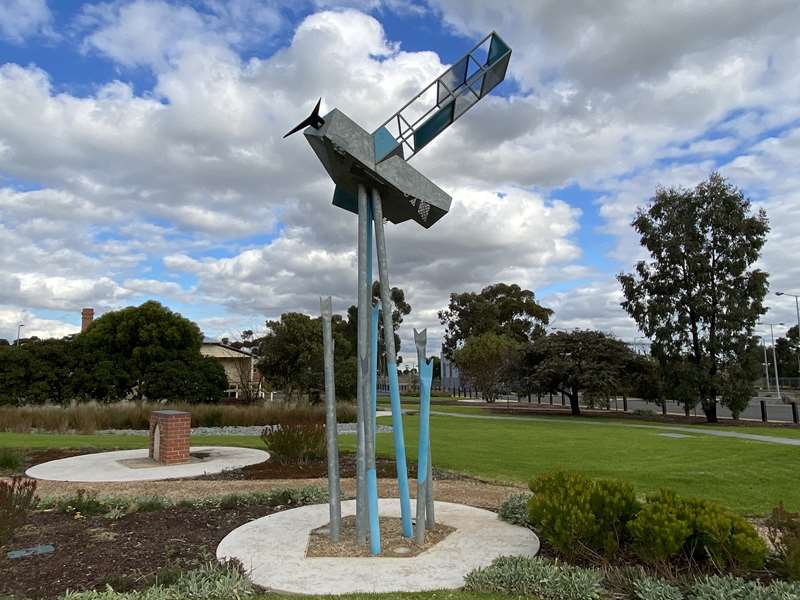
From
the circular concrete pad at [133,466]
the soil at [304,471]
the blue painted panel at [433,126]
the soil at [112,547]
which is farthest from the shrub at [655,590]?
the circular concrete pad at [133,466]

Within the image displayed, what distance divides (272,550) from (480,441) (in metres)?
10.7

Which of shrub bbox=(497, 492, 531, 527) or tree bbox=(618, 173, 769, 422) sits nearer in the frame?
shrub bbox=(497, 492, 531, 527)

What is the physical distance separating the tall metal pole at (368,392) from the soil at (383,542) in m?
0.14

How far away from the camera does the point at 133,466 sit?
35.6 feet

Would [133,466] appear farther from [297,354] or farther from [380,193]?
[297,354]

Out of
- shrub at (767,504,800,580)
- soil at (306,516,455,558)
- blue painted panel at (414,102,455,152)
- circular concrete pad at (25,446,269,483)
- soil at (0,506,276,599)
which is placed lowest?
circular concrete pad at (25,446,269,483)

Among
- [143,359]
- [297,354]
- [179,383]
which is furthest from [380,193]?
[297,354]

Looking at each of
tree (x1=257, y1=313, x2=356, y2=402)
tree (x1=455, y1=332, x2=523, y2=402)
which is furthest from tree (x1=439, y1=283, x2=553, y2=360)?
tree (x1=257, y1=313, x2=356, y2=402)

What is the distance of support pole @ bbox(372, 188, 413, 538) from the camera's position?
5.43 meters

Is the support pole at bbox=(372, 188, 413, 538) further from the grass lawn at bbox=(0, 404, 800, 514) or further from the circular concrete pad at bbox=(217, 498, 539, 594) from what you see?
the grass lawn at bbox=(0, 404, 800, 514)

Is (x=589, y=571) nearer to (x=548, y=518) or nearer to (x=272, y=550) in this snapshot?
(x=548, y=518)

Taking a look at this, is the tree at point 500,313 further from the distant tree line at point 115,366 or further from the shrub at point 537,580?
the shrub at point 537,580

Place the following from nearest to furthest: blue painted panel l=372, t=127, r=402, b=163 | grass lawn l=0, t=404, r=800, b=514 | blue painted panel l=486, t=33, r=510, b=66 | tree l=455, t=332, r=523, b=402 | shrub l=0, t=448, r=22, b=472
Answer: blue painted panel l=372, t=127, r=402, b=163
blue painted panel l=486, t=33, r=510, b=66
grass lawn l=0, t=404, r=800, b=514
shrub l=0, t=448, r=22, b=472
tree l=455, t=332, r=523, b=402

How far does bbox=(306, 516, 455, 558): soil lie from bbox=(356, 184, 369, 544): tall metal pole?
0.20 m
